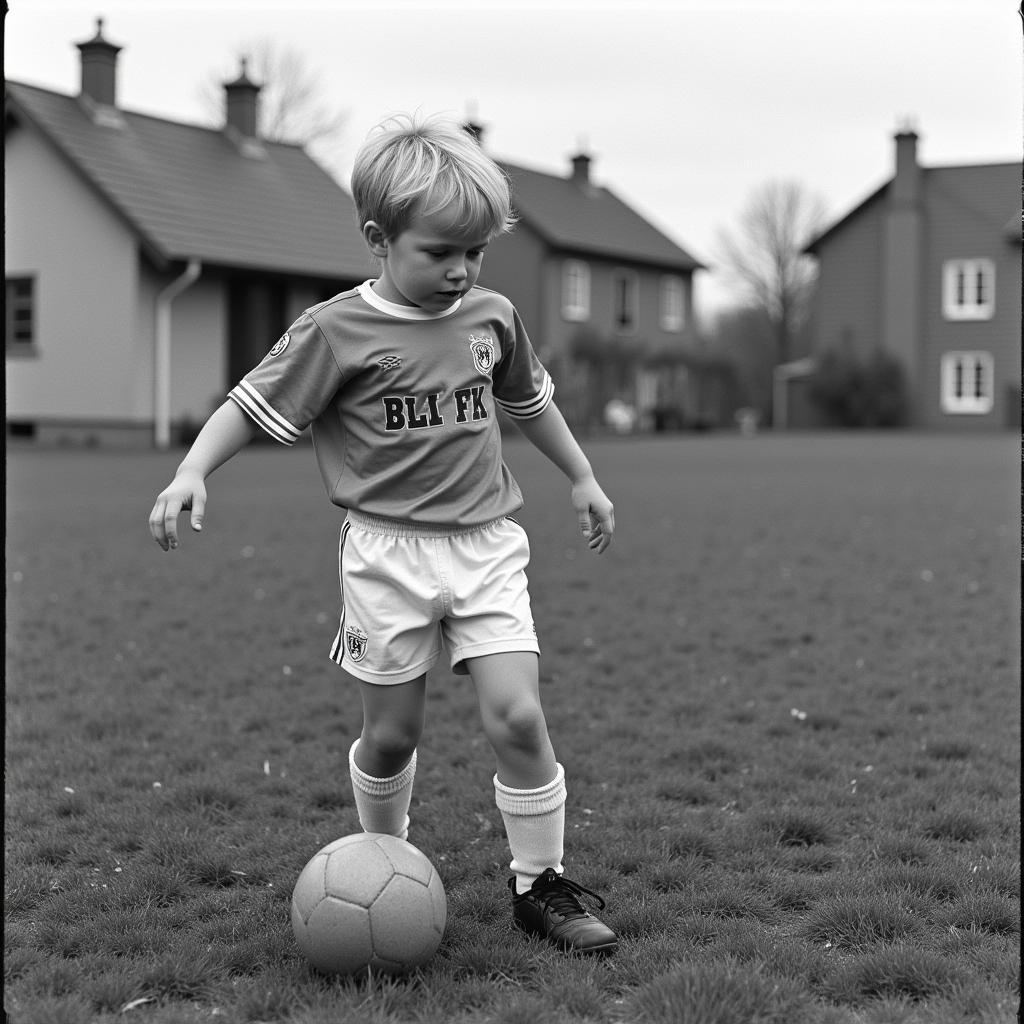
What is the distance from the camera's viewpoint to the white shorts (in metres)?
3.33

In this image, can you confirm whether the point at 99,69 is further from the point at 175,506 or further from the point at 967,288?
the point at 175,506

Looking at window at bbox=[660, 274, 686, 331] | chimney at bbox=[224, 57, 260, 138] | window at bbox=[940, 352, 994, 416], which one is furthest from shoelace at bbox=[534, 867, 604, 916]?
window at bbox=[940, 352, 994, 416]

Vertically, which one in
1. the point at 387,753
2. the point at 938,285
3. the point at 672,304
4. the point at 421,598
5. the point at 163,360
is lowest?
the point at 387,753

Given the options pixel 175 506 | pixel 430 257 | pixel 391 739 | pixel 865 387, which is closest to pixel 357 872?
pixel 391 739

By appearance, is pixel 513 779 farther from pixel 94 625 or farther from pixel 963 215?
pixel 963 215

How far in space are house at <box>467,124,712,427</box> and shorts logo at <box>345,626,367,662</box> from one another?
1265 inches

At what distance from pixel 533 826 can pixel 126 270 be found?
2410 centimetres

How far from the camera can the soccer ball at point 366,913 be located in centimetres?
303

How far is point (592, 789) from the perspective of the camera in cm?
469

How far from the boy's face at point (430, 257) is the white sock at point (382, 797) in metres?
1.19

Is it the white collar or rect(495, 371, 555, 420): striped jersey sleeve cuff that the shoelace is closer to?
rect(495, 371, 555, 420): striped jersey sleeve cuff

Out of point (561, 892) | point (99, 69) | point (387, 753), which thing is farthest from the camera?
point (99, 69)

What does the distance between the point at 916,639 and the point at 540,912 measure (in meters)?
4.67

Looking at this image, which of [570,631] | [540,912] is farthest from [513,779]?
[570,631]
